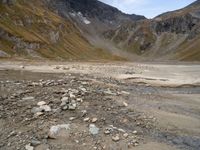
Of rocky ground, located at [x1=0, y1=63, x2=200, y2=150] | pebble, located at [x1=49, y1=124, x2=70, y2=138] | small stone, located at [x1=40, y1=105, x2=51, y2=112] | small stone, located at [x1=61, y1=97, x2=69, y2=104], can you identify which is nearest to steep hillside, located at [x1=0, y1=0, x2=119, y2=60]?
rocky ground, located at [x1=0, y1=63, x2=200, y2=150]

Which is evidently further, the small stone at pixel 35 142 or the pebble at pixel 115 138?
the pebble at pixel 115 138

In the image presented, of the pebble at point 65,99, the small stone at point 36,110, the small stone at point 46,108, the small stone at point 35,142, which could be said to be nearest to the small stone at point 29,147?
the small stone at point 35,142

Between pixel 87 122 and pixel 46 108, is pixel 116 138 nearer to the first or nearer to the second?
pixel 87 122

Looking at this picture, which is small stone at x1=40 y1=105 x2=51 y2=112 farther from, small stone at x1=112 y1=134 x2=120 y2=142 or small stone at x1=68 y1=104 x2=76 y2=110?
small stone at x1=112 y1=134 x2=120 y2=142

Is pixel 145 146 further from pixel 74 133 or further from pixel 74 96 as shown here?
pixel 74 96

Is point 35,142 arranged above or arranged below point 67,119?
below

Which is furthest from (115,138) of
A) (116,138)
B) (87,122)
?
(87,122)

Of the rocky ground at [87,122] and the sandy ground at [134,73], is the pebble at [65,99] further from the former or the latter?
the sandy ground at [134,73]

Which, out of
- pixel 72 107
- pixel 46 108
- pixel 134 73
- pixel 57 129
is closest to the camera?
pixel 57 129

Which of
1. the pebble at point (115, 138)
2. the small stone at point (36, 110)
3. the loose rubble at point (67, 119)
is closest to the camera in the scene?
the loose rubble at point (67, 119)

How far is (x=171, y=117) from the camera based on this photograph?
923 inches

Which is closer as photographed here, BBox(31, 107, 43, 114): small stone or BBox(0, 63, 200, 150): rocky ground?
BBox(0, 63, 200, 150): rocky ground

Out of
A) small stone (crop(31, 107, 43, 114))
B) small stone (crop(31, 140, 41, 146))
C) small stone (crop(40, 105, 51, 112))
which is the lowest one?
small stone (crop(31, 140, 41, 146))

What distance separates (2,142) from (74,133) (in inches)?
139
